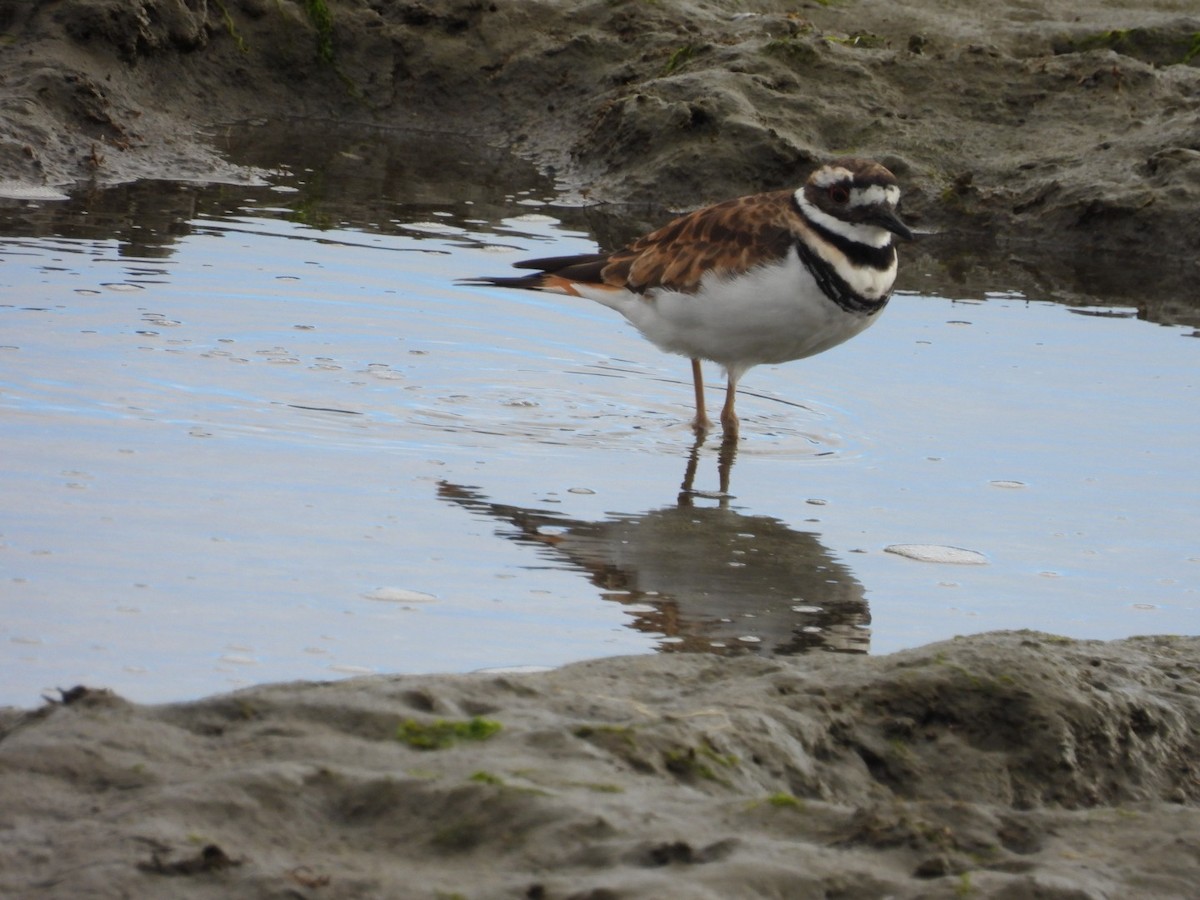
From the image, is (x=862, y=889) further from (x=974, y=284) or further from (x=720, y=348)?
(x=974, y=284)

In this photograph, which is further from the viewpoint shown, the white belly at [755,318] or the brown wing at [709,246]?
the brown wing at [709,246]

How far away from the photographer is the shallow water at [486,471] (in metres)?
4.36

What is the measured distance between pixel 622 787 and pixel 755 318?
13.0ft

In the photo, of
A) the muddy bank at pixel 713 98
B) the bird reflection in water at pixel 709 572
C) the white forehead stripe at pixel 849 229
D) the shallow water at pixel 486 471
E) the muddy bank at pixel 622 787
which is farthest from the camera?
the muddy bank at pixel 713 98

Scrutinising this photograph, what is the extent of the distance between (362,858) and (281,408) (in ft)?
12.7

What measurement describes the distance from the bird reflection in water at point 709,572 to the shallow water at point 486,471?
2cm

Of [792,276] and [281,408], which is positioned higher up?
[792,276]

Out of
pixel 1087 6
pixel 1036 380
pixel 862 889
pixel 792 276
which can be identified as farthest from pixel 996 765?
pixel 1087 6

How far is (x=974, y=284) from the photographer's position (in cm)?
950

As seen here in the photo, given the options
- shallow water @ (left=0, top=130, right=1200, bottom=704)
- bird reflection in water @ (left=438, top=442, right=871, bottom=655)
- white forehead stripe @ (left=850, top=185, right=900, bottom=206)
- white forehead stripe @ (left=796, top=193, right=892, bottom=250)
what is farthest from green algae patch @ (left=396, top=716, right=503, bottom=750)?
white forehead stripe @ (left=850, top=185, right=900, bottom=206)

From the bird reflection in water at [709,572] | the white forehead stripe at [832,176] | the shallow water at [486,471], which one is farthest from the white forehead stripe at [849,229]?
the bird reflection in water at [709,572]

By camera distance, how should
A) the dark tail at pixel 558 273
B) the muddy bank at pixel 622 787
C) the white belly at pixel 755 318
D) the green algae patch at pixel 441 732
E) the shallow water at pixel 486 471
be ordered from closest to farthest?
the muddy bank at pixel 622 787, the green algae patch at pixel 441 732, the shallow water at pixel 486 471, the white belly at pixel 755 318, the dark tail at pixel 558 273

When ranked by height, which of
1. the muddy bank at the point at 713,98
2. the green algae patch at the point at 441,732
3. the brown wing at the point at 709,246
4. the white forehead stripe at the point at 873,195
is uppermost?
the muddy bank at the point at 713,98

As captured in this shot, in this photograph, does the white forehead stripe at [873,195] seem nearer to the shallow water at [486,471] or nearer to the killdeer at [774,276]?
the killdeer at [774,276]
